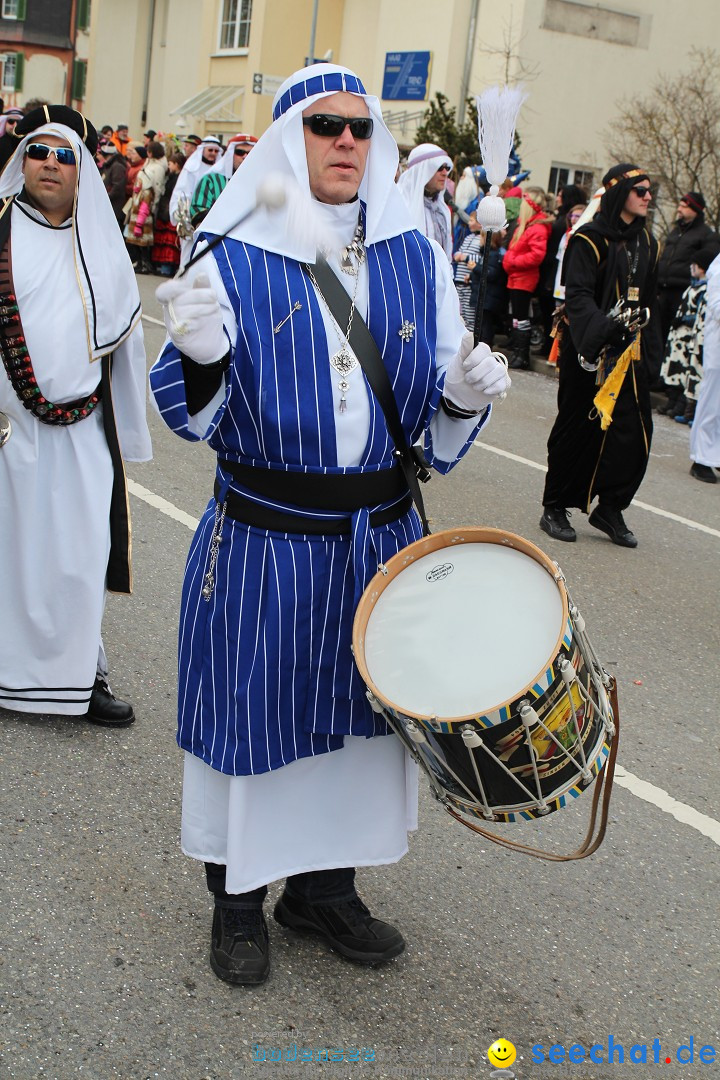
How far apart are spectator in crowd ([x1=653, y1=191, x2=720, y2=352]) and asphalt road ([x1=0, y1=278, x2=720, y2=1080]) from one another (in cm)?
Result: 755

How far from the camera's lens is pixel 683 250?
11672 mm

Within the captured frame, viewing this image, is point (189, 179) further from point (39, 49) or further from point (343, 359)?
point (39, 49)

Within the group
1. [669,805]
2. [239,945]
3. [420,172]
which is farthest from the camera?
[420,172]

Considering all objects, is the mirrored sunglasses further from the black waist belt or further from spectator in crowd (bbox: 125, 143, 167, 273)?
spectator in crowd (bbox: 125, 143, 167, 273)

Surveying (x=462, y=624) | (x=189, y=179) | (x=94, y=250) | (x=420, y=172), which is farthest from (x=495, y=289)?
(x=462, y=624)

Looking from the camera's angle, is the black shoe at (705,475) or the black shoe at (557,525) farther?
the black shoe at (705,475)

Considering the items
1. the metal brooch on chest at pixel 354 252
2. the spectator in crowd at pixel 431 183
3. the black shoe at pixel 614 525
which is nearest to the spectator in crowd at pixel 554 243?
the spectator in crowd at pixel 431 183

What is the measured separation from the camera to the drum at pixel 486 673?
2.50 metres

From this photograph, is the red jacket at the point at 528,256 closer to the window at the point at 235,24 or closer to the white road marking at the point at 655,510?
the white road marking at the point at 655,510

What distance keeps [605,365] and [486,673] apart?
463 centimetres

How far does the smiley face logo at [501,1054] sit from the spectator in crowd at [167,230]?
1628cm

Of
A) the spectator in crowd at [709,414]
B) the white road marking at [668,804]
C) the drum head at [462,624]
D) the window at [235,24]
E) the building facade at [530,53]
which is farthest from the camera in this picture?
the window at [235,24]

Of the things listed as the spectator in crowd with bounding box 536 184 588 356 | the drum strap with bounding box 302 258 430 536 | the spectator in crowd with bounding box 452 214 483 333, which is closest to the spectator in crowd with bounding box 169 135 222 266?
the spectator in crowd with bounding box 452 214 483 333

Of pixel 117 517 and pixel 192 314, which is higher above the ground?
pixel 192 314
